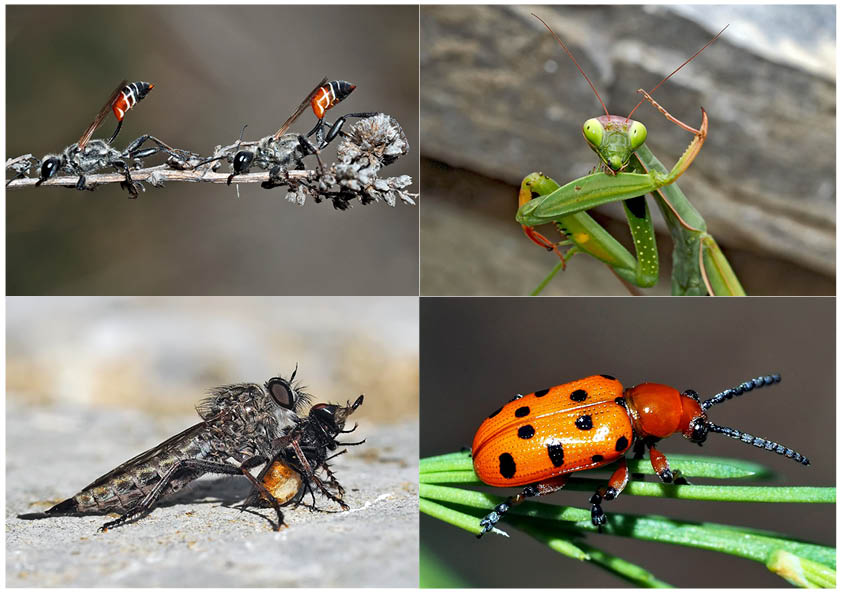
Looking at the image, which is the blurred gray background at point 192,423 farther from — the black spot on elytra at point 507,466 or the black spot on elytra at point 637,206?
the black spot on elytra at point 637,206

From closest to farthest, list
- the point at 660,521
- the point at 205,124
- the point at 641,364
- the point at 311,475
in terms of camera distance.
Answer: the point at 660,521 < the point at 311,475 < the point at 641,364 < the point at 205,124

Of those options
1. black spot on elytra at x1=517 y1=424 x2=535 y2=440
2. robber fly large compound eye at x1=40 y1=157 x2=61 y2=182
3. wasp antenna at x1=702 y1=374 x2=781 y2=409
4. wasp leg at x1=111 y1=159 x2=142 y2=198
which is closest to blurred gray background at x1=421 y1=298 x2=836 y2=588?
wasp antenna at x1=702 y1=374 x2=781 y2=409

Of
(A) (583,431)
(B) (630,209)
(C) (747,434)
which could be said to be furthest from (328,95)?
(C) (747,434)

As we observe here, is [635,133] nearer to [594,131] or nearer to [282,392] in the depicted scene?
[594,131]

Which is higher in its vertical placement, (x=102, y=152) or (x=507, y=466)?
(x=102, y=152)

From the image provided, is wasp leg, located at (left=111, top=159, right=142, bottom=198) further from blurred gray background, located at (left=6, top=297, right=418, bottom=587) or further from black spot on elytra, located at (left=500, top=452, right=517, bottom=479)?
black spot on elytra, located at (left=500, top=452, right=517, bottom=479)

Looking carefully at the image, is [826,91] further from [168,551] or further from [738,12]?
[168,551]
